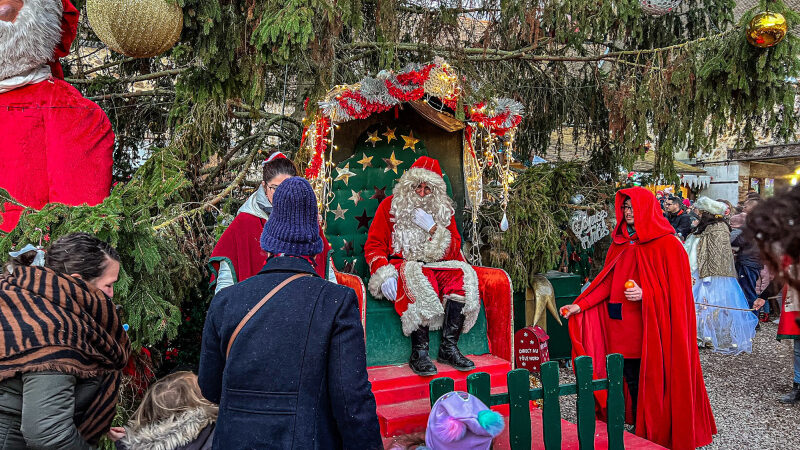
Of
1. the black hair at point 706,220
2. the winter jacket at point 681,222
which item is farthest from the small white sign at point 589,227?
the winter jacket at point 681,222

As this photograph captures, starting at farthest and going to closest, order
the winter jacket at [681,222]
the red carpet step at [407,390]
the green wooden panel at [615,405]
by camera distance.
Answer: the winter jacket at [681,222], the red carpet step at [407,390], the green wooden panel at [615,405]

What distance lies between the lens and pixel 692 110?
230 inches

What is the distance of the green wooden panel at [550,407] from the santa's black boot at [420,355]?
41.4 inches

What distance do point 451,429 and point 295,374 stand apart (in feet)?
4.09

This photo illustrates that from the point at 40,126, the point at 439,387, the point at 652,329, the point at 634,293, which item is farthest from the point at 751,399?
the point at 40,126

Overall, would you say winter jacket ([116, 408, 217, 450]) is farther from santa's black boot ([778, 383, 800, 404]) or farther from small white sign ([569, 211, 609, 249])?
santa's black boot ([778, 383, 800, 404])

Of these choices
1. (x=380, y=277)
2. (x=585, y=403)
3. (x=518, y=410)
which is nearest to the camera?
(x=518, y=410)

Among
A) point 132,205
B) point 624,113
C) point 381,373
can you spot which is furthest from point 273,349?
point 624,113

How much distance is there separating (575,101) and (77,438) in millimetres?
7516

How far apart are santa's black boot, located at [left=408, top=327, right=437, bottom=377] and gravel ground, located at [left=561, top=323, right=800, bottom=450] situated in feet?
7.16

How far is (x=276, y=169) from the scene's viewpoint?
3.68 metres

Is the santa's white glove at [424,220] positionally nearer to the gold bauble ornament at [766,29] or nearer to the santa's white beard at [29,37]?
the santa's white beard at [29,37]

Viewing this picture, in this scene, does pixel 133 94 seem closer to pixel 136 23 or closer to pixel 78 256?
pixel 136 23

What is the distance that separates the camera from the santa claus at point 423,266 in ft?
14.7
